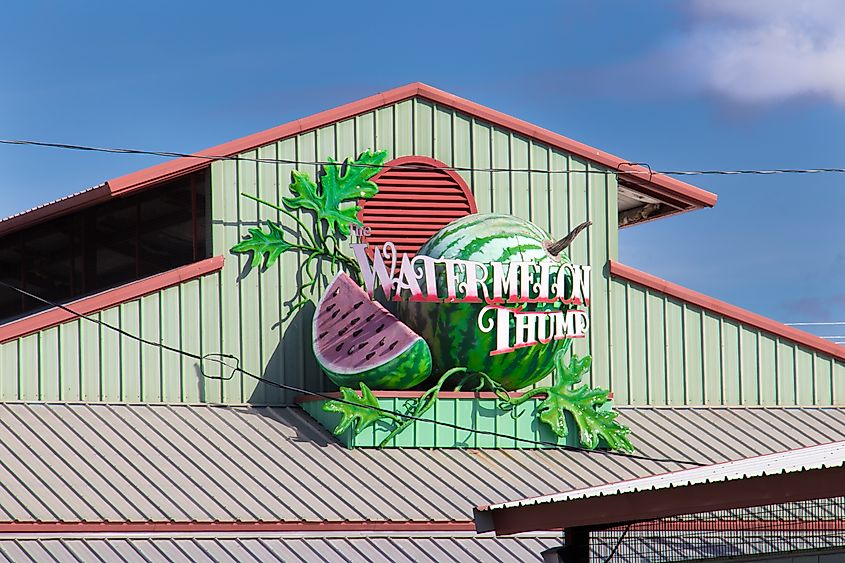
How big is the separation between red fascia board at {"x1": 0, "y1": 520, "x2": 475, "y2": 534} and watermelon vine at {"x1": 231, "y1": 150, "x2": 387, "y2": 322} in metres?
4.94

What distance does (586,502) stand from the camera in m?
14.3

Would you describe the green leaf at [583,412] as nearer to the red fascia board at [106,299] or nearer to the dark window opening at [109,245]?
the red fascia board at [106,299]

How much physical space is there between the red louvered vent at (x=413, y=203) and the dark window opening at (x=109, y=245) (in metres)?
2.77

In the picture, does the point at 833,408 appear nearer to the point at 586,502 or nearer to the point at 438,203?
the point at 438,203

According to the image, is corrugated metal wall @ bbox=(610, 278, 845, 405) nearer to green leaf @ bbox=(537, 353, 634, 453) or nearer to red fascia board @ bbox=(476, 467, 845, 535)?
green leaf @ bbox=(537, 353, 634, 453)

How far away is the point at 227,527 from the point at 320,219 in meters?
6.38

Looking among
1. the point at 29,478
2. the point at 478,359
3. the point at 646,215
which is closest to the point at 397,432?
the point at 478,359

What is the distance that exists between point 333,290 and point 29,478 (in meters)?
5.93

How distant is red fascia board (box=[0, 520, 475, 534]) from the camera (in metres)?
19.6

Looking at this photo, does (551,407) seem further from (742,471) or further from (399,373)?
(742,471)

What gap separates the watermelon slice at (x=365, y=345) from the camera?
23578mm

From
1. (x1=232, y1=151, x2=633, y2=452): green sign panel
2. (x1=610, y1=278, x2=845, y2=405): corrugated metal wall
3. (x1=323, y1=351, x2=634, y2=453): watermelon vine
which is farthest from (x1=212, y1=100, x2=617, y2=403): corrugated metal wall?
(x1=323, y1=351, x2=634, y2=453): watermelon vine

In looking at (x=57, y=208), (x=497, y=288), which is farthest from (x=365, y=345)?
(x=57, y=208)

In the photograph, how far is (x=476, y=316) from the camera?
23.7 meters
